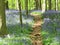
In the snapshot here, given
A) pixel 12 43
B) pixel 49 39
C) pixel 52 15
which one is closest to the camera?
pixel 12 43

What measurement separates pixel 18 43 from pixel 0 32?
96.3 inches

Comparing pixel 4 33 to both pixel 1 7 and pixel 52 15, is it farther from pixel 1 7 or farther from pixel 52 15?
pixel 52 15

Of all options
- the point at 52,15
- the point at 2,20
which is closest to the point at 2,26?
the point at 2,20

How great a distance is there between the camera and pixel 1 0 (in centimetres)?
1197

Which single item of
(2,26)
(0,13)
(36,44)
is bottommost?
(36,44)

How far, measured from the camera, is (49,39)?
11570 millimetres

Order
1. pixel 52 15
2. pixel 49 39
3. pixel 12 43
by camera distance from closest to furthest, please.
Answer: pixel 12 43
pixel 49 39
pixel 52 15

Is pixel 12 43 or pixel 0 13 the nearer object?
pixel 12 43

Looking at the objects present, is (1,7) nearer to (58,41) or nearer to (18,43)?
(18,43)

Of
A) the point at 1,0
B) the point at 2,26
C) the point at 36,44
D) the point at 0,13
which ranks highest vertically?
the point at 1,0

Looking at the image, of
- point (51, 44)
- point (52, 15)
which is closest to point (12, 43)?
point (51, 44)

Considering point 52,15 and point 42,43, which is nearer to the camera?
point 42,43

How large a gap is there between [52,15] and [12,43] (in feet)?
48.8

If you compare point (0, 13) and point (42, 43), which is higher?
point (0, 13)
